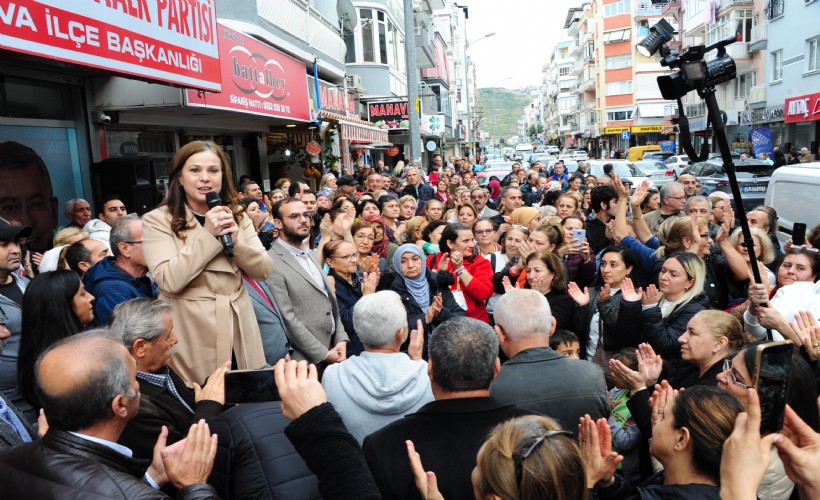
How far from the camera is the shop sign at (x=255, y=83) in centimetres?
905

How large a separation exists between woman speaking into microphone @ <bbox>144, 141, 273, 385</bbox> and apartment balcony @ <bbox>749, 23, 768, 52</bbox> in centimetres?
3684

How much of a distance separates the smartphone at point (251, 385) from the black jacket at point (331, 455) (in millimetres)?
639

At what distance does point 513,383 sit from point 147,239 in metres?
2.01

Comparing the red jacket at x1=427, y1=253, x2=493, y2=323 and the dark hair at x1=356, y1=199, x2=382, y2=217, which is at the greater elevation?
the dark hair at x1=356, y1=199, x2=382, y2=217

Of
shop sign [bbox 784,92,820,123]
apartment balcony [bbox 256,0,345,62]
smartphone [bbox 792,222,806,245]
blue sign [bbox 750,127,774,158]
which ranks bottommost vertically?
smartphone [bbox 792,222,806,245]

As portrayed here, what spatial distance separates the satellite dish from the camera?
22.2 m

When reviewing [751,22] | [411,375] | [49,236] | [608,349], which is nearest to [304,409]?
[411,375]

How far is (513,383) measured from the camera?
3.20 meters

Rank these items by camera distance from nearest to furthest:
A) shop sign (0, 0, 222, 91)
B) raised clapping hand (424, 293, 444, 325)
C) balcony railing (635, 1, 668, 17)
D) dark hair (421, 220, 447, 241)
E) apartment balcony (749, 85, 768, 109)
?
shop sign (0, 0, 222, 91), raised clapping hand (424, 293, 444, 325), dark hair (421, 220, 447, 241), apartment balcony (749, 85, 768, 109), balcony railing (635, 1, 668, 17)

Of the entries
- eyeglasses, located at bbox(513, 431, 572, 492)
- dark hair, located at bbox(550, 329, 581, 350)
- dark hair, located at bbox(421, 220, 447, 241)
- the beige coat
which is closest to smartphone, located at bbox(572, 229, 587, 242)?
dark hair, located at bbox(421, 220, 447, 241)

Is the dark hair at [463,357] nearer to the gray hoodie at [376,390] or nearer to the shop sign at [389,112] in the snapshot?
the gray hoodie at [376,390]

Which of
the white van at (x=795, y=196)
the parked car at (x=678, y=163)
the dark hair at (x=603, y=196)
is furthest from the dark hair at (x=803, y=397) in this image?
the parked car at (x=678, y=163)

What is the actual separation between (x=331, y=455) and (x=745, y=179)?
15.1m

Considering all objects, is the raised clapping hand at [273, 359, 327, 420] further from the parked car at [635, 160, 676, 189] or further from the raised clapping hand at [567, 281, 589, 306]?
the parked car at [635, 160, 676, 189]
